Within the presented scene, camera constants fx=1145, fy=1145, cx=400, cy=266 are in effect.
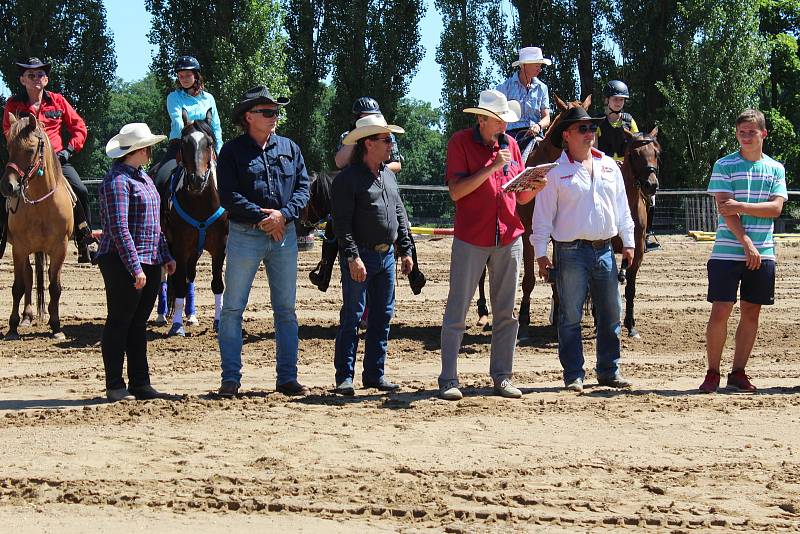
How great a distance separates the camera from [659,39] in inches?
1430

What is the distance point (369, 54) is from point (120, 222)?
96.9ft

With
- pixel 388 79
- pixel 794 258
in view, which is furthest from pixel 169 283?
pixel 388 79

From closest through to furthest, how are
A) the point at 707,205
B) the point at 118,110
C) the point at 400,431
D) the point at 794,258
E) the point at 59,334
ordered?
the point at 400,431, the point at 59,334, the point at 794,258, the point at 707,205, the point at 118,110

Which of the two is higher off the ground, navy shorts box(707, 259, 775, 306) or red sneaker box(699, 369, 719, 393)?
navy shorts box(707, 259, 775, 306)

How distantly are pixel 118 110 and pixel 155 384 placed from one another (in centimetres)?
7643

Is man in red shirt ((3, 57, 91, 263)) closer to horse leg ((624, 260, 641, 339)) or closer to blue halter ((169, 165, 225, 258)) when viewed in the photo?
blue halter ((169, 165, 225, 258))

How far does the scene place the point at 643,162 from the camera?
13.0 meters

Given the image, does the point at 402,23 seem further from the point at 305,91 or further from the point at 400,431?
the point at 400,431

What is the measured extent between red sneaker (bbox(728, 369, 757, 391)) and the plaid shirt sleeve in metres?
4.84

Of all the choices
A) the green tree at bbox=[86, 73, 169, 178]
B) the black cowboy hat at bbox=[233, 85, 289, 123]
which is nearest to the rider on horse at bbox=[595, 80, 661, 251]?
the black cowboy hat at bbox=[233, 85, 289, 123]

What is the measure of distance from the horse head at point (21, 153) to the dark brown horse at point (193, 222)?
1.50 meters

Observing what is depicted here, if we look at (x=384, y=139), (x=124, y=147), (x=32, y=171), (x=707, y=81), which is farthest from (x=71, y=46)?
(x=384, y=139)

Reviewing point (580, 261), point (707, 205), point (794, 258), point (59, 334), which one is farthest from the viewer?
point (707, 205)

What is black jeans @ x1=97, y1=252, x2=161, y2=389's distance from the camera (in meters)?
8.56
